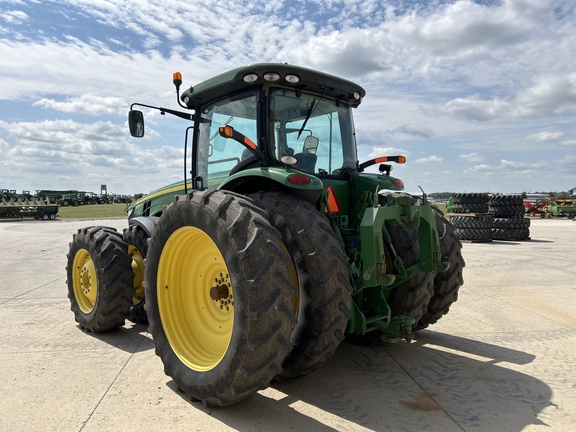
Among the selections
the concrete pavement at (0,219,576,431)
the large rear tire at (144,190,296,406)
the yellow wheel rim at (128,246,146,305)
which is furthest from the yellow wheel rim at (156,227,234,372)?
the yellow wheel rim at (128,246,146,305)

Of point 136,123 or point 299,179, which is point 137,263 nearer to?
point 136,123

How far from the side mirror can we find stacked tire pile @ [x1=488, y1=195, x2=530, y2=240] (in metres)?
13.2

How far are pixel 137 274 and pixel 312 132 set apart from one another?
261cm

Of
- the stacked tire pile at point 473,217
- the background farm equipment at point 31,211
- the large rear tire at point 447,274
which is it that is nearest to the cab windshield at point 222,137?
the large rear tire at point 447,274

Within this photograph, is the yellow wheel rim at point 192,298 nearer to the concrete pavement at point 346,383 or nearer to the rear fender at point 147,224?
the concrete pavement at point 346,383

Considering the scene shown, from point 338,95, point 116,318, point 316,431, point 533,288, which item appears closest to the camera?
point 316,431

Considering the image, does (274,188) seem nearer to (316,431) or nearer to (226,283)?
(226,283)

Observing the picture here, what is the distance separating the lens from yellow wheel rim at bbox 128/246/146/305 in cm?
498

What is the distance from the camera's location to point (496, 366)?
3.78 m

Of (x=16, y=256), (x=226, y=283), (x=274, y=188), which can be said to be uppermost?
(x=274, y=188)

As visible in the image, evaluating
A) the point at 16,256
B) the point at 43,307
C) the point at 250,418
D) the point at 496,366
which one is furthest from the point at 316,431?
the point at 16,256

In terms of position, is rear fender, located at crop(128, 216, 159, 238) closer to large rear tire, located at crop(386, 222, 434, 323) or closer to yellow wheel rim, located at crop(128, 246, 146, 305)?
yellow wheel rim, located at crop(128, 246, 146, 305)

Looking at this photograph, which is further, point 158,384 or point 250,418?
point 158,384

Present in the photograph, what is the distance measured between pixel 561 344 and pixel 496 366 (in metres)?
1.04
